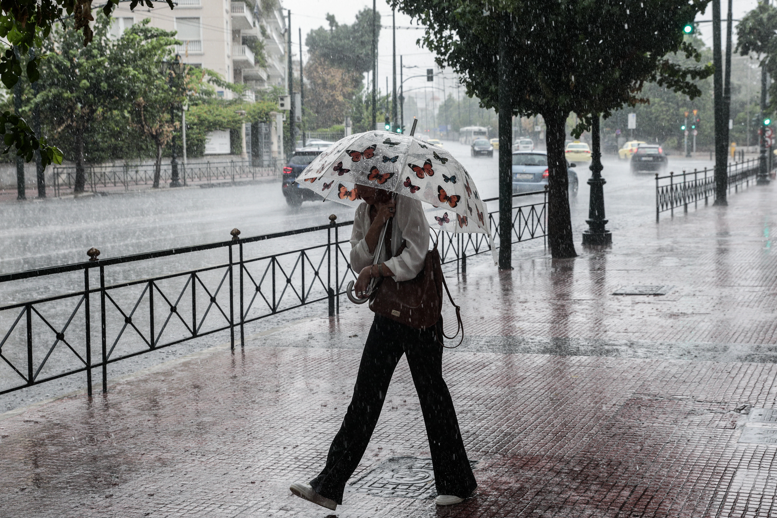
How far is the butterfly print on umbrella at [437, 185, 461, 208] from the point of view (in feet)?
13.9

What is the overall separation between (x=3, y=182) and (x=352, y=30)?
59.1m

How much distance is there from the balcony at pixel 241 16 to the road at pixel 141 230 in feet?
86.7

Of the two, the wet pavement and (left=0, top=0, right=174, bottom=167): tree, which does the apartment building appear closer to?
the wet pavement

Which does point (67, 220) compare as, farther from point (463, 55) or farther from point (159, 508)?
point (159, 508)

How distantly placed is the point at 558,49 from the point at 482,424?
8.82 metres

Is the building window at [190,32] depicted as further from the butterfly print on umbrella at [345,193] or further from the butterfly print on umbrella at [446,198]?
the butterfly print on umbrella at [446,198]

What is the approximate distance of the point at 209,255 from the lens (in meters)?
15.0

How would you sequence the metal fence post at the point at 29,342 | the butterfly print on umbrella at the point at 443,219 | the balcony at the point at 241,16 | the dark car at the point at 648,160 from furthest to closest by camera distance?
the balcony at the point at 241,16, the dark car at the point at 648,160, the metal fence post at the point at 29,342, the butterfly print on umbrella at the point at 443,219

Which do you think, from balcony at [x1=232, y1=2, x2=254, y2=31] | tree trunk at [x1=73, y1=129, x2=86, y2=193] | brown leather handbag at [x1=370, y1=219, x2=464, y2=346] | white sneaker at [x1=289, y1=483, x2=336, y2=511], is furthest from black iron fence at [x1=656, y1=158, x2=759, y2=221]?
balcony at [x1=232, y1=2, x2=254, y2=31]

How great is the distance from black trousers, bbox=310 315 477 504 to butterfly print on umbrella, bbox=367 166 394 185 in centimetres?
68

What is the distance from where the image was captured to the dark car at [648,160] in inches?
1780

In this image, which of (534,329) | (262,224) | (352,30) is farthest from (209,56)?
(534,329)

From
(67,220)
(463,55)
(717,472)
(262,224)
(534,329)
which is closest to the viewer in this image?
(717,472)

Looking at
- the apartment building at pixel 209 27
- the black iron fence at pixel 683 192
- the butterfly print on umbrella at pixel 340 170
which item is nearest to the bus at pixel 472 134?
the apartment building at pixel 209 27
